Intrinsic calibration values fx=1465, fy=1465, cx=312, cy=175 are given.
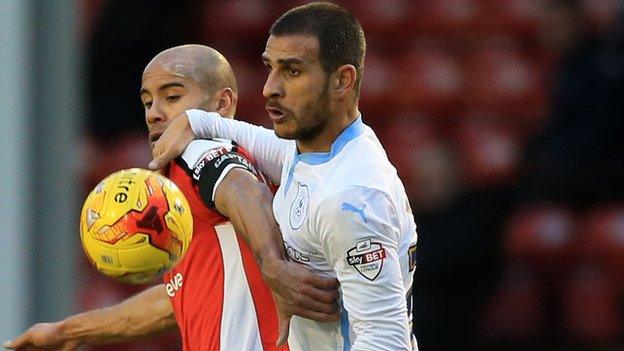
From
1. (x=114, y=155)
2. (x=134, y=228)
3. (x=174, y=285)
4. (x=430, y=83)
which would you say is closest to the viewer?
(x=134, y=228)

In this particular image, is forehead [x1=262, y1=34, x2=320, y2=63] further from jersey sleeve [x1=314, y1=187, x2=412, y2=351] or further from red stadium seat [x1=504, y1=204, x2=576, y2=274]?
red stadium seat [x1=504, y1=204, x2=576, y2=274]

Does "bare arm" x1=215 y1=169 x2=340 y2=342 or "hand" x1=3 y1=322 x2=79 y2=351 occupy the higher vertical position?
"bare arm" x1=215 y1=169 x2=340 y2=342

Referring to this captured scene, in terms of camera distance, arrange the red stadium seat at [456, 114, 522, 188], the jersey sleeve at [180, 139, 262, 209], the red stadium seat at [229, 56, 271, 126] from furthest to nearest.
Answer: the red stadium seat at [229, 56, 271, 126]
the red stadium seat at [456, 114, 522, 188]
the jersey sleeve at [180, 139, 262, 209]

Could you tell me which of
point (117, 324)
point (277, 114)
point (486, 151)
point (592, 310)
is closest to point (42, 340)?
point (117, 324)

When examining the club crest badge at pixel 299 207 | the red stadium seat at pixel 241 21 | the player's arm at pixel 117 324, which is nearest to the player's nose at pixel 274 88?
the club crest badge at pixel 299 207

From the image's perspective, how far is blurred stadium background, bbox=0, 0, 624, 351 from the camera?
7965 mm

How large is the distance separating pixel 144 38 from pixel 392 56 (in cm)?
155

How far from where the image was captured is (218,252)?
158 inches

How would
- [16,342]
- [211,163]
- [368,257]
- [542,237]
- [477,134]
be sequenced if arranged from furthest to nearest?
[477,134] → [542,237] → [16,342] → [211,163] → [368,257]

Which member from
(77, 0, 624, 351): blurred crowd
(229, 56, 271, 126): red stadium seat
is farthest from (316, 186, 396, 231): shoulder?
(229, 56, 271, 126): red stadium seat

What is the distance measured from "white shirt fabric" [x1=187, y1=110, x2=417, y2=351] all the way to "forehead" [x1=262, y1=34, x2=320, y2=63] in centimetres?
22

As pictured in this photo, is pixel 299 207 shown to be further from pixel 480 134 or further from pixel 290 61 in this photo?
pixel 480 134

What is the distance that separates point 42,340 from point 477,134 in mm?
4666

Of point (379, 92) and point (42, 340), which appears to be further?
point (379, 92)
